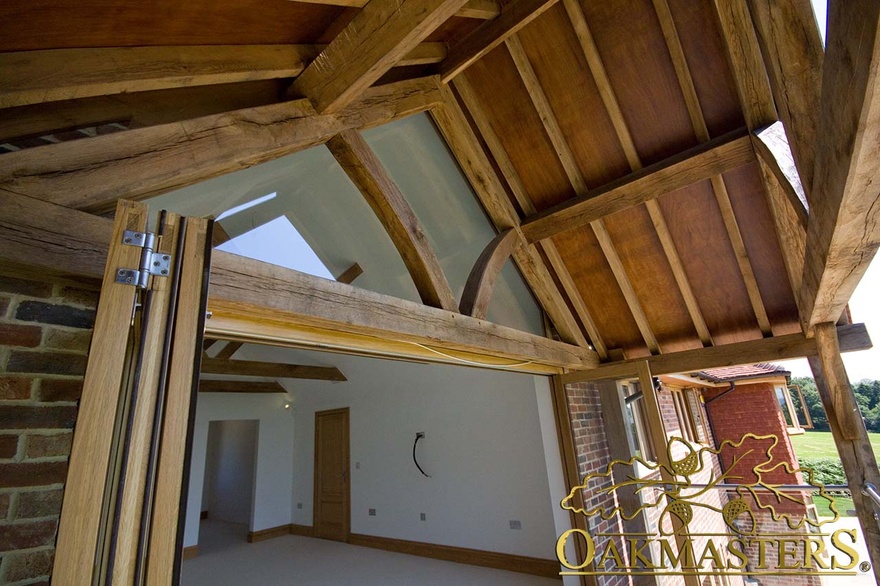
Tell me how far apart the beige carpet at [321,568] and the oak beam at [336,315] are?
3.17 meters

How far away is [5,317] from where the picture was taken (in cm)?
124

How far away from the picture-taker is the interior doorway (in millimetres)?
9484

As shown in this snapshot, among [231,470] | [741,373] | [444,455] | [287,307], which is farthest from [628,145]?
[231,470]

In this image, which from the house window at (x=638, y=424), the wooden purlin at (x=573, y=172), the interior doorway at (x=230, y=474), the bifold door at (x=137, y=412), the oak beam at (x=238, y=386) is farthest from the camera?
the interior doorway at (x=230, y=474)

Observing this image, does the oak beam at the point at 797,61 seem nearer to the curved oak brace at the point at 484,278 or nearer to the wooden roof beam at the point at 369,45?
the wooden roof beam at the point at 369,45

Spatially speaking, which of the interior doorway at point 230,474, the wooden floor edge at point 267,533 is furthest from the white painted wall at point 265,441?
the interior doorway at point 230,474

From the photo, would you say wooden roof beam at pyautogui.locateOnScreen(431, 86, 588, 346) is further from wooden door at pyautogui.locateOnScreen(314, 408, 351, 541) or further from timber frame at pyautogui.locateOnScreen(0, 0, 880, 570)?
wooden door at pyautogui.locateOnScreen(314, 408, 351, 541)

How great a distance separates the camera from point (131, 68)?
154 centimetres

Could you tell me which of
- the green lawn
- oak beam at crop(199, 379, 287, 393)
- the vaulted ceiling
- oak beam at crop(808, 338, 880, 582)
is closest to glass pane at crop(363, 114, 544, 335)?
the vaulted ceiling

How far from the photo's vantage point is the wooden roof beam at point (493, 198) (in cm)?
341

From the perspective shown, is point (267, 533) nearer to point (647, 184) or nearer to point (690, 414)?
point (690, 414)

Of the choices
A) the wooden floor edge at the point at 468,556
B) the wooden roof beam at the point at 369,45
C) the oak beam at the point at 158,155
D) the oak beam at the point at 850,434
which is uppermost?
the wooden roof beam at the point at 369,45

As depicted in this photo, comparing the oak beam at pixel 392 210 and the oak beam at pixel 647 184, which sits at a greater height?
the oak beam at pixel 647 184

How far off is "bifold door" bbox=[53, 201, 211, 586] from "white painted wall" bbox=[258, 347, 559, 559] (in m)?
3.99
